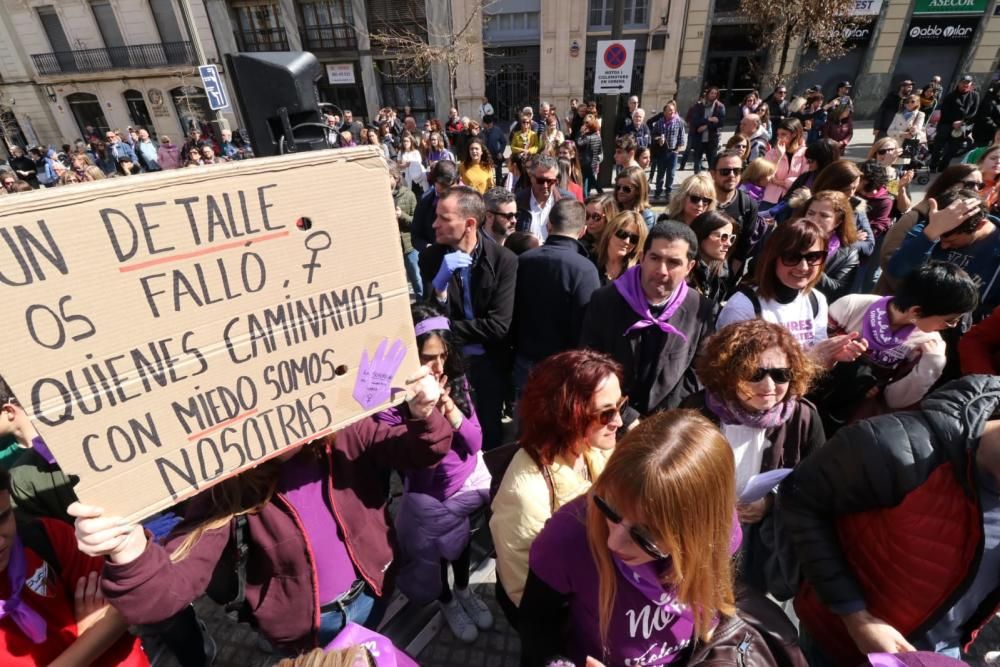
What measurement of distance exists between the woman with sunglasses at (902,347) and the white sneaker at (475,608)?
6.45ft

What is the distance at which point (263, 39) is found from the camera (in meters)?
21.2

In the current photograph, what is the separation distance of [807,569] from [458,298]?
2160 millimetres

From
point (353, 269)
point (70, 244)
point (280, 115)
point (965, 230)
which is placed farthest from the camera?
point (965, 230)

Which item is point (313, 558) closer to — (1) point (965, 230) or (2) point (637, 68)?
(1) point (965, 230)

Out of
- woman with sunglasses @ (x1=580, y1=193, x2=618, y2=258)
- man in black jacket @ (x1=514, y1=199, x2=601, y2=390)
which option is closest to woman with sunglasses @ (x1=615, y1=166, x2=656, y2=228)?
woman with sunglasses @ (x1=580, y1=193, x2=618, y2=258)

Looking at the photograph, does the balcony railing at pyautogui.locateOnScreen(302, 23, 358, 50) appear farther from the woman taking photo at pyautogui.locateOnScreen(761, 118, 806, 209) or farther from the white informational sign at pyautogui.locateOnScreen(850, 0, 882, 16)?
the woman taking photo at pyautogui.locateOnScreen(761, 118, 806, 209)

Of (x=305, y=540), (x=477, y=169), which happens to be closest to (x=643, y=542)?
(x=305, y=540)

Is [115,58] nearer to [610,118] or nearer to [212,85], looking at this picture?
[212,85]

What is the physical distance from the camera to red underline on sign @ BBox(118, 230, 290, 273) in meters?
1.02

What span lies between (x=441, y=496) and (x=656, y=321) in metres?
1.31

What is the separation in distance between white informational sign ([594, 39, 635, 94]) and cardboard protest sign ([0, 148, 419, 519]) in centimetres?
803

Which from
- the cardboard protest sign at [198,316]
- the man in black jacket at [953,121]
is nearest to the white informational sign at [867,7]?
the man in black jacket at [953,121]

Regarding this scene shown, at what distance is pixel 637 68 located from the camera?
18172 millimetres

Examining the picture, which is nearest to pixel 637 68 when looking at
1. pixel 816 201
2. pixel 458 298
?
pixel 816 201
